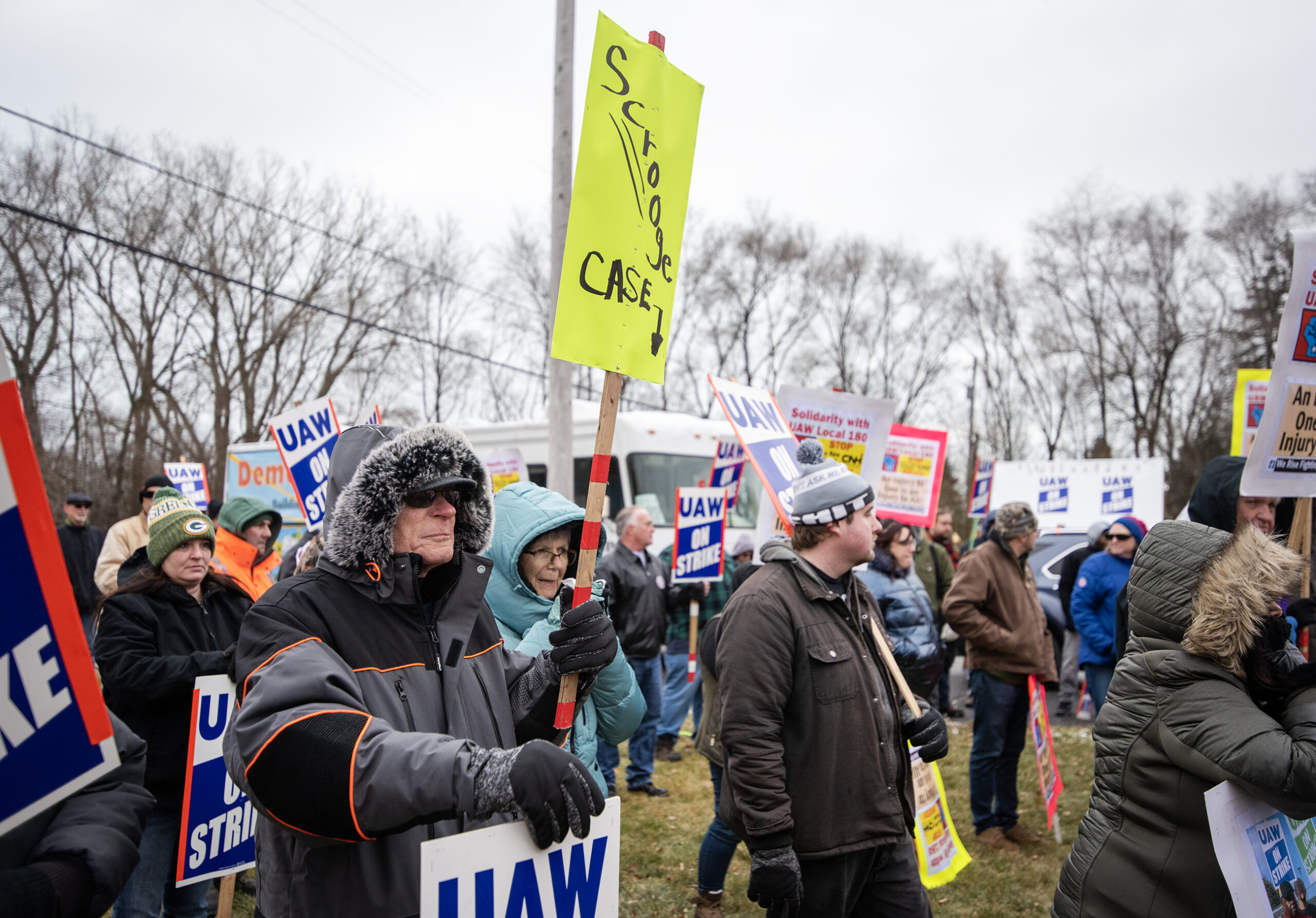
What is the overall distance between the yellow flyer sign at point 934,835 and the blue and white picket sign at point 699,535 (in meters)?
3.75

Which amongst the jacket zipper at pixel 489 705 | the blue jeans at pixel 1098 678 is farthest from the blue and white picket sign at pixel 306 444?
the blue jeans at pixel 1098 678

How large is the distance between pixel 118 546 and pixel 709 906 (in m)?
5.99

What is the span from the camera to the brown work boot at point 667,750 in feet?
25.3

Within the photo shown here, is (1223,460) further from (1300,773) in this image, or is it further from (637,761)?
(637,761)

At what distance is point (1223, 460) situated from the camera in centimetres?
402

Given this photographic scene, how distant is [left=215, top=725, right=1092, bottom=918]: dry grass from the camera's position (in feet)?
14.8

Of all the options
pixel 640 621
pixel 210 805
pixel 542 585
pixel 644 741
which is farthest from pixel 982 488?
pixel 210 805

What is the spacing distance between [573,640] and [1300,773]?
73.2 inches

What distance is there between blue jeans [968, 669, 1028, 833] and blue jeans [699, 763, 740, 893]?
1904 mm

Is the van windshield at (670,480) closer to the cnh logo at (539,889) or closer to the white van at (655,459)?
the white van at (655,459)

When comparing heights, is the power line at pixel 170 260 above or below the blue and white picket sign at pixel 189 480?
above

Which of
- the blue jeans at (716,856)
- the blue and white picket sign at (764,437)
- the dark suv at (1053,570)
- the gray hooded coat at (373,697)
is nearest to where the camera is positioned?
the gray hooded coat at (373,697)

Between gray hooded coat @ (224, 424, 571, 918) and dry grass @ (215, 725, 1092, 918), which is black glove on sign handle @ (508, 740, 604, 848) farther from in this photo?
dry grass @ (215, 725, 1092, 918)

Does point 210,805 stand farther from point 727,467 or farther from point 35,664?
point 727,467
